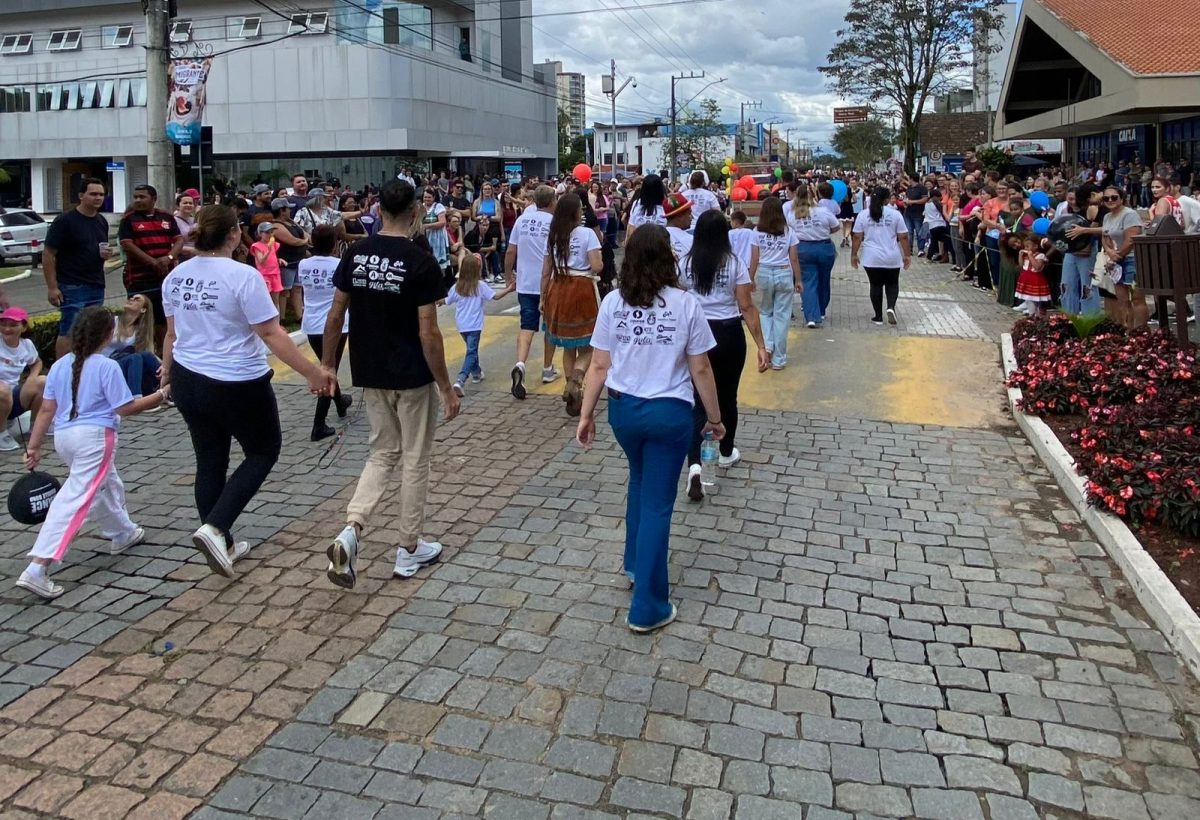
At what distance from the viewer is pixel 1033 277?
11.3 metres

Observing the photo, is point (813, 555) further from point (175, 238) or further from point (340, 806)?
point (175, 238)

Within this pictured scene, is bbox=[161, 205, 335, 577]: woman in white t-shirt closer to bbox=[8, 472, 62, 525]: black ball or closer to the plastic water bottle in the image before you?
bbox=[8, 472, 62, 525]: black ball

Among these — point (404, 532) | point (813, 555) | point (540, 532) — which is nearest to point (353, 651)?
point (404, 532)

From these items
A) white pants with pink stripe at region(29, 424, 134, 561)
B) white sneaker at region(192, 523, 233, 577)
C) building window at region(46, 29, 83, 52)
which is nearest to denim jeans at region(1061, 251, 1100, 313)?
white sneaker at region(192, 523, 233, 577)

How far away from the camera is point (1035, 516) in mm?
5664

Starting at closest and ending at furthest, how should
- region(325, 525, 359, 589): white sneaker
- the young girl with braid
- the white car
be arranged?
region(325, 525, 359, 589): white sneaker < the young girl with braid < the white car

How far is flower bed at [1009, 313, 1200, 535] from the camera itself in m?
5.15

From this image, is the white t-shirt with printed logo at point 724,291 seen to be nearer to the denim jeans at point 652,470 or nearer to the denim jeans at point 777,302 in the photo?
the denim jeans at point 652,470

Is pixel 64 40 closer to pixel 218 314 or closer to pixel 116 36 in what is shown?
pixel 116 36

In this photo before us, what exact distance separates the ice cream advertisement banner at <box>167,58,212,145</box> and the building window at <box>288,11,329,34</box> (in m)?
34.9

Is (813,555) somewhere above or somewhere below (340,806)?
above

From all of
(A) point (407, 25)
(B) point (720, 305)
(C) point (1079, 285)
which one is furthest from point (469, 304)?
(A) point (407, 25)

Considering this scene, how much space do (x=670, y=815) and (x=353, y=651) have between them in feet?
5.40

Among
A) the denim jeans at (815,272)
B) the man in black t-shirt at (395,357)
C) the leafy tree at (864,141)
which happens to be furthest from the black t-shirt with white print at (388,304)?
the leafy tree at (864,141)
